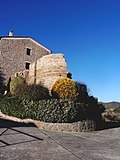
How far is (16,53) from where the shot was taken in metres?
33.0

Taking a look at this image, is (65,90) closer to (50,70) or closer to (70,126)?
(70,126)

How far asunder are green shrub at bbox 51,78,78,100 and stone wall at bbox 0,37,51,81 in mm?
14059

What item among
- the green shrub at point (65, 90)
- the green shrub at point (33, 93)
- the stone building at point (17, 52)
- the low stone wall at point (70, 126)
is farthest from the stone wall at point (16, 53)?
the low stone wall at point (70, 126)

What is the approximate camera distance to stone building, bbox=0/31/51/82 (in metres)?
31.6

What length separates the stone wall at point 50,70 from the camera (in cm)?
2405

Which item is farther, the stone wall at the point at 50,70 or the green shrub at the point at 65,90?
the stone wall at the point at 50,70

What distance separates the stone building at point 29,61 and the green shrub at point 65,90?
4.97 meters

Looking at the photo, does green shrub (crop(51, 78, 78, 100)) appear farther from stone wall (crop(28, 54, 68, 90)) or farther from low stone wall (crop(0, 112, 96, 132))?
stone wall (crop(28, 54, 68, 90))

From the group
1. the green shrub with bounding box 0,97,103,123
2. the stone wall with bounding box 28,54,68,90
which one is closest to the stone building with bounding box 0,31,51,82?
the stone wall with bounding box 28,54,68,90

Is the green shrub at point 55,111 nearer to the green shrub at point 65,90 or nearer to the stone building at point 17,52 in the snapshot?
the green shrub at point 65,90

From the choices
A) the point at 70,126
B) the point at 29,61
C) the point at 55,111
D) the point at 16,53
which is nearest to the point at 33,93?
the point at 55,111

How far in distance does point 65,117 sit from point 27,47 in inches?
796

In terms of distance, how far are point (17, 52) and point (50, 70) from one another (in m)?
10.0

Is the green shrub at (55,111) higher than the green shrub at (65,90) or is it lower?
lower
